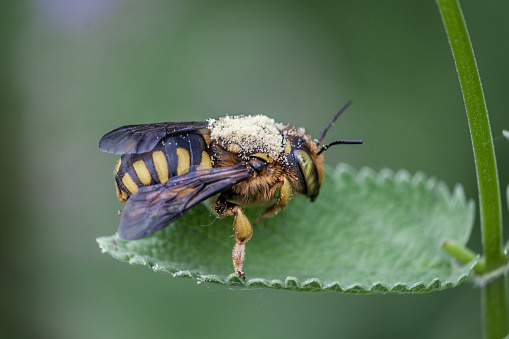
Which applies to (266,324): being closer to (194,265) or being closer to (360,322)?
(360,322)

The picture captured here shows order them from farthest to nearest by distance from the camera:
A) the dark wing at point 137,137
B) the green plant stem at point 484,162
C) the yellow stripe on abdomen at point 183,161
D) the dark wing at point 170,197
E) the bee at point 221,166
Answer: the dark wing at point 137,137
the yellow stripe on abdomen at point 183,161
the bee at point 221,166
the dark wing at point 170,197
the green plant stem at point 484,162

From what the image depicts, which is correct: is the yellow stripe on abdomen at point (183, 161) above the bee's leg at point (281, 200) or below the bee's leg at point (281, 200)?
above

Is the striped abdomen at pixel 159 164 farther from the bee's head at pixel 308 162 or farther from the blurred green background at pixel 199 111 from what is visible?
the blurred green background at pixel 199 111

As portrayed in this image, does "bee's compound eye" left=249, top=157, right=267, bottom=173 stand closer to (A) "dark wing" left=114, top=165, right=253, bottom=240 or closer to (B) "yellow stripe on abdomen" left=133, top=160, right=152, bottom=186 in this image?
(A) "dark wing" left=114, top=165, right=253, bottom=240

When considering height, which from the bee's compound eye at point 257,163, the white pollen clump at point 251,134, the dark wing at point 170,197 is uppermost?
the white pollen clump at point 251,134

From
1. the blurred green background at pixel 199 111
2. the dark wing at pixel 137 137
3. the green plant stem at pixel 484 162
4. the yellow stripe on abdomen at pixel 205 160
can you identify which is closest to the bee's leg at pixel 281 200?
the yellow stripe on abdomen at pixel 205 160

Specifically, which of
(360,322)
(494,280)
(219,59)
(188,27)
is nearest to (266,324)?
(360,322)

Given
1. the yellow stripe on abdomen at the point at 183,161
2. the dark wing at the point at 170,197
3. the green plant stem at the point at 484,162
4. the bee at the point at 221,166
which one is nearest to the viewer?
the green plant stem at the point at 484,162
